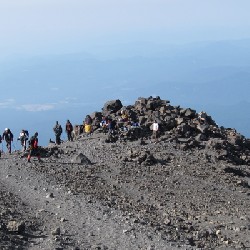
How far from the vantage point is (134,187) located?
31.9 meters

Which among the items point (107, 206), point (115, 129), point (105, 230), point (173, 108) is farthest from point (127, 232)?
point (173, 108)

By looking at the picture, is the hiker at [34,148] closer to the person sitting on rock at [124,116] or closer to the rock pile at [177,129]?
the rock pile at [177,129]

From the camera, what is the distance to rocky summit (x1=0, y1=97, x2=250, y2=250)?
2141 cm

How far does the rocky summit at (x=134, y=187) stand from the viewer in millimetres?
21406

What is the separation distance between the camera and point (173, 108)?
171 feet

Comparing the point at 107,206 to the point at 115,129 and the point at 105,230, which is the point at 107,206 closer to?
the point at 105,230

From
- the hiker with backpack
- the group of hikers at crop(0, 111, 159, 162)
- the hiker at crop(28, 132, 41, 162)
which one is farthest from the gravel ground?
the hiker with backpack

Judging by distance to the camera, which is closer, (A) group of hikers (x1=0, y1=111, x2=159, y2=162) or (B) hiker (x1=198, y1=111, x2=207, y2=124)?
(A) group of hikers (x1=0, y1=111, x2=159, y2=162)

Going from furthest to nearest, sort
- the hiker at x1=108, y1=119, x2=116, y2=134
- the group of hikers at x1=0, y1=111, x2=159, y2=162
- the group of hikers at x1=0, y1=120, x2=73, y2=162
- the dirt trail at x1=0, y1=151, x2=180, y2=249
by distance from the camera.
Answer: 1. the hiker at x1=108, y1=119, x2=116, y2=134
2. the group of hikers at x1=0, y1=111, x2=159, y2=162
3. the group of hikers at x1=0, y1=120, x2=73, y2=162
4. the dirt trail at x1=0, y1=151, x2=180, y2=249

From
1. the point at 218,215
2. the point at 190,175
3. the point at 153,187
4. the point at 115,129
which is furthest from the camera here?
the point at 115,129

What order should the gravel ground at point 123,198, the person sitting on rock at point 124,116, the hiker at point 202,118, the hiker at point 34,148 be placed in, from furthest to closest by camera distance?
the hiker at point 202,118
the person sitting on rock at point 124,116
the hiker at point 34,148
the gravel ground at point 123,198

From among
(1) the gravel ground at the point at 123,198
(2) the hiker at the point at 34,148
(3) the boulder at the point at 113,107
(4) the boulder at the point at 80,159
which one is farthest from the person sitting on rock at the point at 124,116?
(2) the hiker at the point at 34,148

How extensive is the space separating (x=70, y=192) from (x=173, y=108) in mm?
25916

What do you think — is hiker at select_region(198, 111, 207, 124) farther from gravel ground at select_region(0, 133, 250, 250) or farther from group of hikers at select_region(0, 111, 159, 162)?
gravel ground at select_region(0, 133, 250, 250)
